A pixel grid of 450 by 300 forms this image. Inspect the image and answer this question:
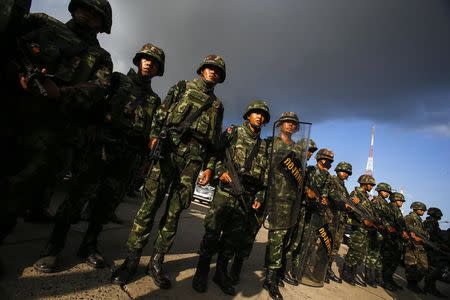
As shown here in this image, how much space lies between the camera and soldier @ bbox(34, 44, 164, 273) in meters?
2.64

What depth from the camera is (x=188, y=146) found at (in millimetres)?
2916

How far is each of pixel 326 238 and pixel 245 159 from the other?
2264 millimetres

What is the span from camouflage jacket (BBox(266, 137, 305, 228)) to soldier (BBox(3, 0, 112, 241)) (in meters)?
2.29

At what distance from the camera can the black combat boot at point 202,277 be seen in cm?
282

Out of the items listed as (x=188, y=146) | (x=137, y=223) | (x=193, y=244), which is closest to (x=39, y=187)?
(x=137, y=223)

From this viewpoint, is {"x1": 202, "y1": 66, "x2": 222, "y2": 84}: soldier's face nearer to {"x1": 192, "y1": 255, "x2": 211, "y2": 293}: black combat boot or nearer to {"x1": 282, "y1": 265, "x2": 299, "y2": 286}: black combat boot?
{"x1": 192, "y1": 255, "x2": 211, "y2": 293}: black combat boot

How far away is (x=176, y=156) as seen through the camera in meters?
A: 2.86

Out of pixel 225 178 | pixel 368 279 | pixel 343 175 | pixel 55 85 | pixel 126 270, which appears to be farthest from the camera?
pixel 343 175

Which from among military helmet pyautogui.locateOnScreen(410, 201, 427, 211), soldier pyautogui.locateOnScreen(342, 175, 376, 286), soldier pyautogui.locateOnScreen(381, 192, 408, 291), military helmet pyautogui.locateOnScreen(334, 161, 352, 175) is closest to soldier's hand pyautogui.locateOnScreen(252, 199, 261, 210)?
soldier pyautogui.locateOnScreen(342, 175, 376, 286)

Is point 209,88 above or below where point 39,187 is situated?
above

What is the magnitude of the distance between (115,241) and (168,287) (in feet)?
4.48

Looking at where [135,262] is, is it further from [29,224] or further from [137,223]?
[29,224]

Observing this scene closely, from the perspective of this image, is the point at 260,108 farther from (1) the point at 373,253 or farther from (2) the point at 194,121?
(1) the point at 373,253

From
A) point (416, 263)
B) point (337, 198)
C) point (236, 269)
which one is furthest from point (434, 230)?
point (236, 269)
